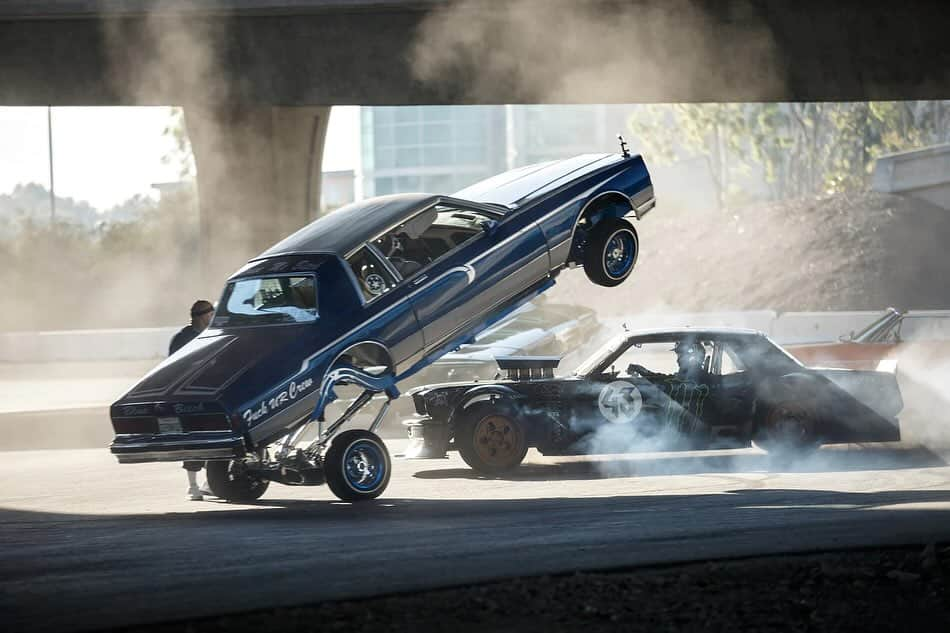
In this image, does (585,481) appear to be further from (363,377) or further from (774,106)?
(774,106)

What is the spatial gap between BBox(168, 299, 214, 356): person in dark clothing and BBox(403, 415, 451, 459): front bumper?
2.05 metres

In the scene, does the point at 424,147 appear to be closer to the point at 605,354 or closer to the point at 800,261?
the point at 800,261

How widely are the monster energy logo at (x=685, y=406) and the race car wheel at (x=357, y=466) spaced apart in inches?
115

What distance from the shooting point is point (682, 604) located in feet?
20.8

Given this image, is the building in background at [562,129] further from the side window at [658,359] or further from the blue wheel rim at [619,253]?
the blue wheel rim at [619,253]

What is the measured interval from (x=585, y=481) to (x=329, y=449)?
2.63 meters

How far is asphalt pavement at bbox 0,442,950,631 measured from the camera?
22.4 feet

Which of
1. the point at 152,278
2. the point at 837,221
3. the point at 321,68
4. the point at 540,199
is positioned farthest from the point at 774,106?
the point at 540,199

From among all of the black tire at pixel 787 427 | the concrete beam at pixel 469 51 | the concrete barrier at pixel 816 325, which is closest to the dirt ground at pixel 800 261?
the concrete barrier at pixel 816 325

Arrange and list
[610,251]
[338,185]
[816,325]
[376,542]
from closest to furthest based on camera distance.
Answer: [376,542], [610,251], [816,325], [338,185]

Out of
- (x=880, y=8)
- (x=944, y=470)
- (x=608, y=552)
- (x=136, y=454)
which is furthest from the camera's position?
(x=880, y=8)

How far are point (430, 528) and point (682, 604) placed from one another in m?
2.88

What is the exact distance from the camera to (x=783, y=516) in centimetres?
898

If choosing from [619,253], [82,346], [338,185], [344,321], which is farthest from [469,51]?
[338,185]
